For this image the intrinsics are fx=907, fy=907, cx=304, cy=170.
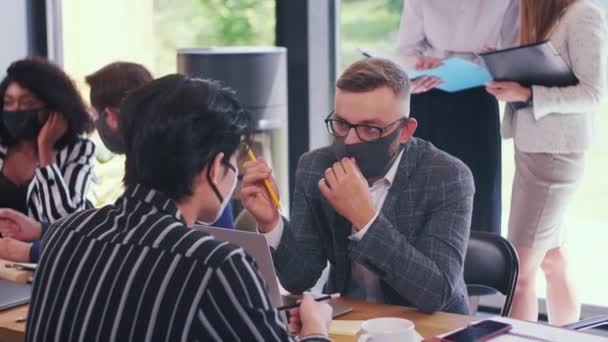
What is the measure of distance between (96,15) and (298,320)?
3.77m

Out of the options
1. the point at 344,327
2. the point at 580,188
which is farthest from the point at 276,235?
the point at 580,188

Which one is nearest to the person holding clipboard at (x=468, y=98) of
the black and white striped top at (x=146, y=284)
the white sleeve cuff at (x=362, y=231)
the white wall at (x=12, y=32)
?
the white sleeve cuff at (x=362, y=231)

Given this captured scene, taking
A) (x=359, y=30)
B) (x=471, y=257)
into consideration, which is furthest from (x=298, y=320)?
(x=359, y=30)

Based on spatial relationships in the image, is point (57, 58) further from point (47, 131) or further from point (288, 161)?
point (47, 131)

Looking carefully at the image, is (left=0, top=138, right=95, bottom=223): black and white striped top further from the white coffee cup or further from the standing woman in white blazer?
the white coffee cup

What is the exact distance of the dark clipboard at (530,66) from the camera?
10.3 feet

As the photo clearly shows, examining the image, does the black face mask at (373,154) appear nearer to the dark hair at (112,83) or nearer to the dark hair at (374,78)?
the dark hair at (374,78)

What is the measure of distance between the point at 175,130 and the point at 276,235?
925 millimetres

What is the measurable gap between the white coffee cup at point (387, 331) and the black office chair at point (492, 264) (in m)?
0.66

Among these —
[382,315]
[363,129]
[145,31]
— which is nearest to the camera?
[382,315]

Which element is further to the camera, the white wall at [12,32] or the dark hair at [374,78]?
the white wall at [12,32]

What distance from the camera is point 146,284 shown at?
4.71 ft

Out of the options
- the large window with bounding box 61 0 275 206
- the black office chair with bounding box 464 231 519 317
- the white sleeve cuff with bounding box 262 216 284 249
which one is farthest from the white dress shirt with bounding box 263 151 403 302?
the large window with bounding box 61 0 275 206

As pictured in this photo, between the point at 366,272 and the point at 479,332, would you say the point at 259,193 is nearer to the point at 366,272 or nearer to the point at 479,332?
the point at 366,272
